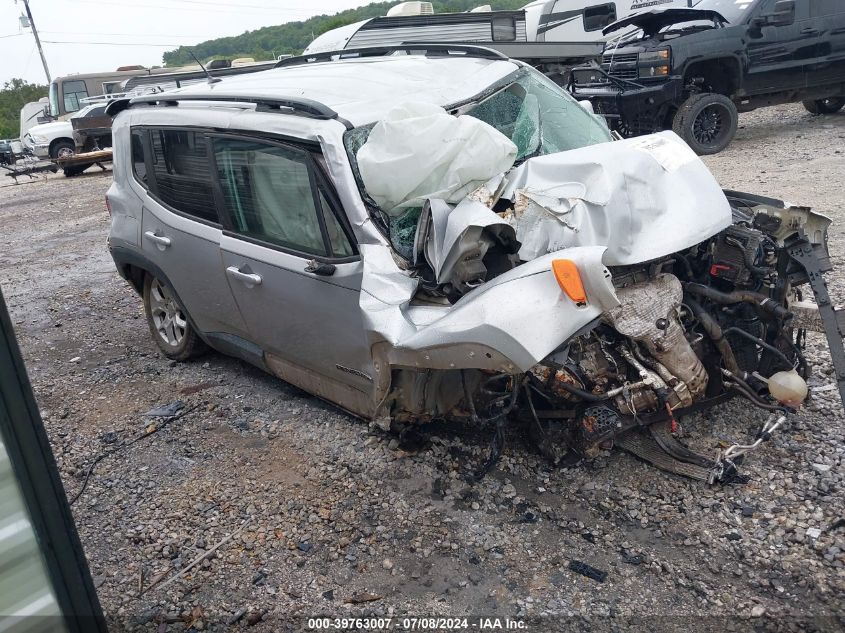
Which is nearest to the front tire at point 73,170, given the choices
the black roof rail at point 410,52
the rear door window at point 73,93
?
the rear door window at point 73,93

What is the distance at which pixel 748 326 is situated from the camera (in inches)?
141

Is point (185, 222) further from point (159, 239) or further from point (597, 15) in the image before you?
point (597, 15)

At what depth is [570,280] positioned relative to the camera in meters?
2.87

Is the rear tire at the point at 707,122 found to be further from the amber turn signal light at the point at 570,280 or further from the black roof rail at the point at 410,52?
the amber turn signal light at the point at 570,280

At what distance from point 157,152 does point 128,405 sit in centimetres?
168

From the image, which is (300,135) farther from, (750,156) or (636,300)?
(750,156)

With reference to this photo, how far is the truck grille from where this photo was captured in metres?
9.88

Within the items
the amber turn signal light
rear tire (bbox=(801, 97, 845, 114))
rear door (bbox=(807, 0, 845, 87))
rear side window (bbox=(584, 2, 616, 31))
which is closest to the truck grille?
rear side window (bbox=(584, 2, 616, 31))

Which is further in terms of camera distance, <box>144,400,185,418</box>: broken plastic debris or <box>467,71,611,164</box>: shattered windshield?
<box>144,400,185,418</box>: broken plastic debris

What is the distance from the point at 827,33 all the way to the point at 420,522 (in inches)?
394

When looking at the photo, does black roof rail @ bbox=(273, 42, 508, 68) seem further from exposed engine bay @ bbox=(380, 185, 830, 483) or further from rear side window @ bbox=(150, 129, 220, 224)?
exposed engine bay @ bbox=(380, 185, 830, 483)

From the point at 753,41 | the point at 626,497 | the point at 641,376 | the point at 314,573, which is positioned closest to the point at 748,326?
the point at 641,376

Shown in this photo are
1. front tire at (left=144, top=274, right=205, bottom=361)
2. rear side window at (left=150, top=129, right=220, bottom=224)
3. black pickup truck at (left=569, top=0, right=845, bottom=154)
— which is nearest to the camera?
rear side window at (left=150, top=129, right=220, bottom=224)

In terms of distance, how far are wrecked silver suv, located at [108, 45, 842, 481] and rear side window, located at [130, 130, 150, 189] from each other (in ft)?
2.62
